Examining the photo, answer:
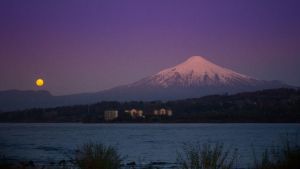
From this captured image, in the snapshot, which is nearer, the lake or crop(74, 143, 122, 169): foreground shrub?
crop(74, 143, 122, 169): foreground shrub

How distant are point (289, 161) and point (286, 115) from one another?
530 ft

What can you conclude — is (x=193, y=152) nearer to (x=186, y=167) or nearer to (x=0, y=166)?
(x=186, y=167)

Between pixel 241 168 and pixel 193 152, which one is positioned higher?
pixel 193 152

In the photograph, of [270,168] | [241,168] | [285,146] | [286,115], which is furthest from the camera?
[286,115]

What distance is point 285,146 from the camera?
11.0 meters

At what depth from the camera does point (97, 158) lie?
33.7ft

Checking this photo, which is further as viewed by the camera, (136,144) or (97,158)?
(136,144)

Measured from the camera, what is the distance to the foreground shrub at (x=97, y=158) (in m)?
10.2

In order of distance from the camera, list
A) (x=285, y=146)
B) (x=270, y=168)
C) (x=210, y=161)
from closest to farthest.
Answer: (x=210, y=161) < (x=270, y=168) < (x=285, y=146)

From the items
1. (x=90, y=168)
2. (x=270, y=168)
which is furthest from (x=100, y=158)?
(x=270, y=168)

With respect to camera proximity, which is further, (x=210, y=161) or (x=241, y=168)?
(x=241, y=168)

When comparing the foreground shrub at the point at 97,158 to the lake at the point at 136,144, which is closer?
the foreground shrub at the point at 97,158

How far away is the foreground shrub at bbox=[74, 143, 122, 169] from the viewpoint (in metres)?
10.2

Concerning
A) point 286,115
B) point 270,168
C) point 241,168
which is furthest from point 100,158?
point 286,115
